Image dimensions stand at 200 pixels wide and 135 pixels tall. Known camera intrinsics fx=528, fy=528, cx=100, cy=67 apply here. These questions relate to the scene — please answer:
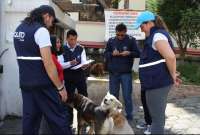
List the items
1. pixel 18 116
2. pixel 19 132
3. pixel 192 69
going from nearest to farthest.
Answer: pixel 19 132 → pixel 18 116 → pixel 192 69

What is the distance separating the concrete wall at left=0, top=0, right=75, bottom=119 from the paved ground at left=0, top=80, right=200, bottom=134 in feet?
0.86

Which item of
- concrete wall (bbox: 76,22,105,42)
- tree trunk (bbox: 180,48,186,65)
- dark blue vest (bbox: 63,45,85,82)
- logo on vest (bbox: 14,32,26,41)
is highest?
logo on vest (bbox: 14,32,26,41)

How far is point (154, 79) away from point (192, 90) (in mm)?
10220

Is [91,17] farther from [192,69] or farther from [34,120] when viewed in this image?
[34,120]

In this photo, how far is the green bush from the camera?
2031cm

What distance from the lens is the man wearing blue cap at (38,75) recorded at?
21.3 feet

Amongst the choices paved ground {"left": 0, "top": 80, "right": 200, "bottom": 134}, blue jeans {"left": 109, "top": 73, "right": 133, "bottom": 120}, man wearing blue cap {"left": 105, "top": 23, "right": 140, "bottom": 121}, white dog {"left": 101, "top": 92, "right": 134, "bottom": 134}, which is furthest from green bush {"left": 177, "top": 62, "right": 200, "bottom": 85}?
white dog {"left": 101, "top": 92, "right": 134, "bottom": 134}

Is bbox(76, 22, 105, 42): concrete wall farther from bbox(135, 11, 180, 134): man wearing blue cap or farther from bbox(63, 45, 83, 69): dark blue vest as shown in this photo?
bbox(135, 11, 180, 134): man wearing blue cap

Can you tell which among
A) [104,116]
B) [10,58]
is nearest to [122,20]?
[10,58]

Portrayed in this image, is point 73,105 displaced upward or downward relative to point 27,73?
downward

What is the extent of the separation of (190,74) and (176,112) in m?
9.99

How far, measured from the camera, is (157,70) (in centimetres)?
705

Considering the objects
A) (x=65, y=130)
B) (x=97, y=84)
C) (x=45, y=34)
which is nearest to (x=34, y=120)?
(x=65, y=130)

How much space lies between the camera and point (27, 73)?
6.63m
